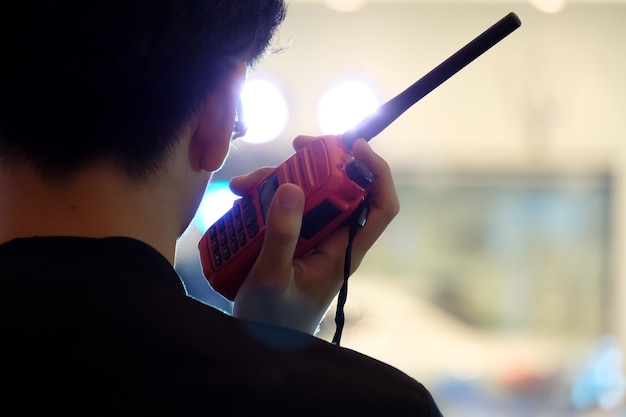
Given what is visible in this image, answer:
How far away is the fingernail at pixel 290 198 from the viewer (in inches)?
19.1

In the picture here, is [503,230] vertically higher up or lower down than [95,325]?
higher up

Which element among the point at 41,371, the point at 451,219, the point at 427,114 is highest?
the point at 427,114

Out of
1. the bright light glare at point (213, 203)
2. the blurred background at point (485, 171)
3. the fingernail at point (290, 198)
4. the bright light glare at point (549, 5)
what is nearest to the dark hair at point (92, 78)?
the fingernail at point (290, 198)

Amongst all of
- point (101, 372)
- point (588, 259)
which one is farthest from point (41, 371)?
point (588, 259)

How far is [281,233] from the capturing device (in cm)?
49

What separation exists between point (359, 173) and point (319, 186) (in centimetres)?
3

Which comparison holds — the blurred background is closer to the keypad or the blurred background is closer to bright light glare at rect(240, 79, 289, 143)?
bright light glare at rect(240, 79, 289, 143)

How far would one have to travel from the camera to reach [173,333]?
340 millimetres

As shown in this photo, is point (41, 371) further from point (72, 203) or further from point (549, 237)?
point (549, 237)

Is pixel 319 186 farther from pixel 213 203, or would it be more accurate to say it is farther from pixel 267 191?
pixel 213 203

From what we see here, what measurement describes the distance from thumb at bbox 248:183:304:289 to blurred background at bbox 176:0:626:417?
2000 millimetres

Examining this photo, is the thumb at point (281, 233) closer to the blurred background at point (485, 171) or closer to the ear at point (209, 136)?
the ear at point (209, 136)

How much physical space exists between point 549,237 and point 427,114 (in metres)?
0.61

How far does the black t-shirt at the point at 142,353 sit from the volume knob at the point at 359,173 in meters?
0.19
